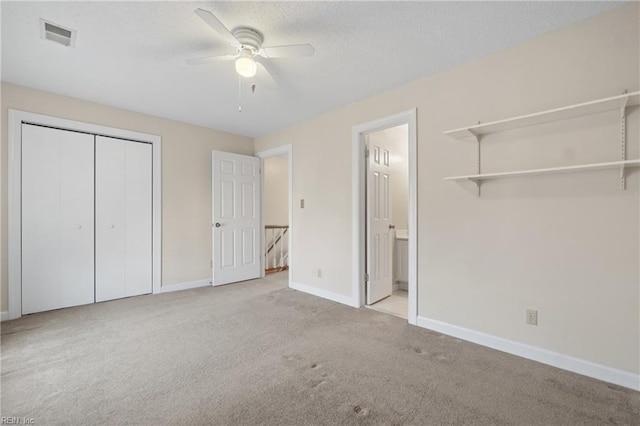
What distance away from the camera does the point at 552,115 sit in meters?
1.97

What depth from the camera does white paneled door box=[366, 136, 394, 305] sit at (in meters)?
3.48

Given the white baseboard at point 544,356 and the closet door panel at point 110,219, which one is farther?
the closet door panel at point 110,219

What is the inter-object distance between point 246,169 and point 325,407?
151 inches

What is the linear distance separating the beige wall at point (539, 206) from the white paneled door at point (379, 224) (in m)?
0.78

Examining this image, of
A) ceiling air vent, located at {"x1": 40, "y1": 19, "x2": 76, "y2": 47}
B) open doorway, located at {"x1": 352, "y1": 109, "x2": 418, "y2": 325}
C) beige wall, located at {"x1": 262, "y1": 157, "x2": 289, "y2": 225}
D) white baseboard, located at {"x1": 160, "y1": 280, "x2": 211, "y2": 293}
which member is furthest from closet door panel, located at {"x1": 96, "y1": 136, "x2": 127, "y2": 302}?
open doorway, located at {"x1": 352, "y1": 109, "x2": 418, "y2": 325}

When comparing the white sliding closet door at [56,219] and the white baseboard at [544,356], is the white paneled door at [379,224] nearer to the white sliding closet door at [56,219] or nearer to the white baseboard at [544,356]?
the white baseboard at [544,356]

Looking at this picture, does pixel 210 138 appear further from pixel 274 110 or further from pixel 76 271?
pixel 76 271

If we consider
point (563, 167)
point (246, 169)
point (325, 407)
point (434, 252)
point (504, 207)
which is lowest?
point (325, 407)

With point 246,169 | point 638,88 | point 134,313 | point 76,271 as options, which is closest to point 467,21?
point 638,88

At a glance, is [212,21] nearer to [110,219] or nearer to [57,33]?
[57,33]

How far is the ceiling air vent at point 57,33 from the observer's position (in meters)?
2.04

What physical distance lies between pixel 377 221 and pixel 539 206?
1.76 metres

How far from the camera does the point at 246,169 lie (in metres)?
4.74

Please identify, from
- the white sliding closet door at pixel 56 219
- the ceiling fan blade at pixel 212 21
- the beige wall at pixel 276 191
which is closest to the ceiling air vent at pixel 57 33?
the ceiling fan blade at pixel 212 21
